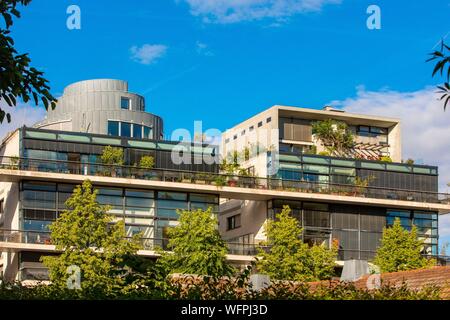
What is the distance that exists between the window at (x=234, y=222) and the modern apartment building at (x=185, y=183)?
0.33 feet

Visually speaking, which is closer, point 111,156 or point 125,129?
point 111,156

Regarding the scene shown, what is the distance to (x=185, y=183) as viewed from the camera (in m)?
74.8

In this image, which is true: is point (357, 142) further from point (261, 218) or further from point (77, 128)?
point (77, 128)

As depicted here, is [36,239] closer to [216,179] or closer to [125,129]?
[216,179]

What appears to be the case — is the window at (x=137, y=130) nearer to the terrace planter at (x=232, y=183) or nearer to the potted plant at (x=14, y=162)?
the terrace planter at (x=232, y=183)

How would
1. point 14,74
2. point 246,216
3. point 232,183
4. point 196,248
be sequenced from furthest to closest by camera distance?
point 246,216
point 232,183
point 196,248
point 14,74

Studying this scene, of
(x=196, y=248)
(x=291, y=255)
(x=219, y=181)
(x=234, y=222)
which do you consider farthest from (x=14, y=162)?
(x=234, y=222)

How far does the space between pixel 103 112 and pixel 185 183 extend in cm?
1352

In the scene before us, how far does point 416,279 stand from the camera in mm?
29641

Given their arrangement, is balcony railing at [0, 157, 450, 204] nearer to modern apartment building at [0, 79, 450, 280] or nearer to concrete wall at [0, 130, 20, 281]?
modern apartment building at [0, 79, 450, 280]

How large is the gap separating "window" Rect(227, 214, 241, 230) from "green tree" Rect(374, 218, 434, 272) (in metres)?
12.4

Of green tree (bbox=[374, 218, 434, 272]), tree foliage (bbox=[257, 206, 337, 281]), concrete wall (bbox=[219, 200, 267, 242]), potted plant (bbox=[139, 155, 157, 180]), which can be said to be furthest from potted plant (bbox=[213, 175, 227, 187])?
green tree (bbox=[374, 218, 434, 272])
